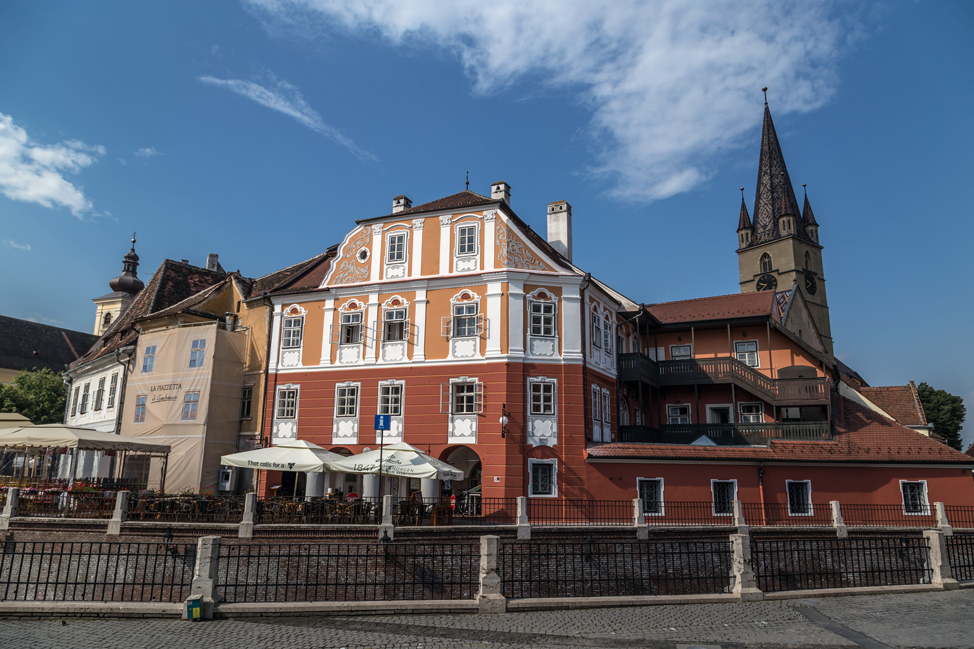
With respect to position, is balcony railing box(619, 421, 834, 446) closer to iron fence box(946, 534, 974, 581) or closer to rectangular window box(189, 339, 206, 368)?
iron fence box(946, 534, 974, 581)

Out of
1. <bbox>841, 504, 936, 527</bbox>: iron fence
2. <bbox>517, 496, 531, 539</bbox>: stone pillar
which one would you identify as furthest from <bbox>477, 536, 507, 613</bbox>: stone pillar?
<bbox>841, 504, 936, 527</bbox>: iron fence

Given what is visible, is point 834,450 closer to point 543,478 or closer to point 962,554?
point 962,554

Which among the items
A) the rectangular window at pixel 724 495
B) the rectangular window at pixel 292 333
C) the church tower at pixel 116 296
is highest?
the church tower at pixel 116 296

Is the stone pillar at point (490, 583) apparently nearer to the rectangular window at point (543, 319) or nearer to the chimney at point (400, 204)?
the rectangular window at point (543, 319)

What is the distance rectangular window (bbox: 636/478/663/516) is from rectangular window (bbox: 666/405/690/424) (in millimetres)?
8480

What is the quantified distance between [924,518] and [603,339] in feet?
43.4

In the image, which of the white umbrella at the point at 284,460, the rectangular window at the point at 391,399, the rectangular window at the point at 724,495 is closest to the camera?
the white umbrella at the point at 284,460

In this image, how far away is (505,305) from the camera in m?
26.1

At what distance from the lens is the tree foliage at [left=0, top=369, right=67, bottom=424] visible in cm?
4709

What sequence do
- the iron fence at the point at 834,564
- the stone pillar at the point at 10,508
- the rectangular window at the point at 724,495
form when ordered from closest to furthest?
the iron fence at the point at 834,564
the stone pillar at the point at 10,508
the rectangular window at the point at 724,495

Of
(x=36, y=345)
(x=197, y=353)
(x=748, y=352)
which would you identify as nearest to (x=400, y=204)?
(x=197, y=353)

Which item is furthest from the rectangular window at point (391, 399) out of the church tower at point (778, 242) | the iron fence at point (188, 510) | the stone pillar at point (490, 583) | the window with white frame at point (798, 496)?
the church tower at point (778, 242)

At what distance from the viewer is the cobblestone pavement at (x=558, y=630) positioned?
1086cm

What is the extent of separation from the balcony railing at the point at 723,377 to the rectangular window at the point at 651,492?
5.68 metres
